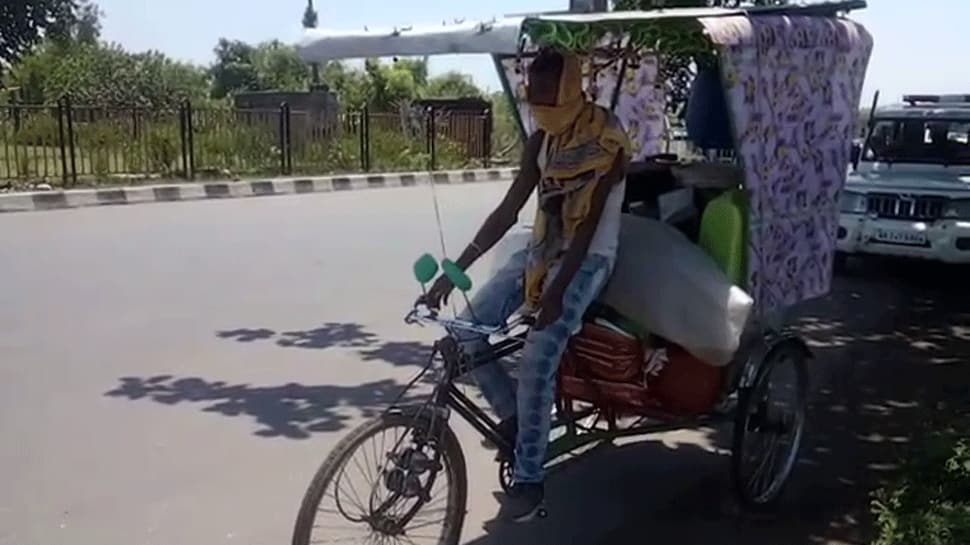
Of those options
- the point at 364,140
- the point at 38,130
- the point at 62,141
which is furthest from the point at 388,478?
the point at 364,140

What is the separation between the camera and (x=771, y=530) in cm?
435

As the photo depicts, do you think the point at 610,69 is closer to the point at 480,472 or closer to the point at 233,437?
the point at 480,472

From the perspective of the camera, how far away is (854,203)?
10.4 m

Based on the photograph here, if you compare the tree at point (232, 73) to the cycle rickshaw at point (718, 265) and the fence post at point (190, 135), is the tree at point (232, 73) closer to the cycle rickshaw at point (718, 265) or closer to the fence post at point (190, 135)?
the fence post at point (190, 135)

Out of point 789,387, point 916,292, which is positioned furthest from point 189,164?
point 789,387

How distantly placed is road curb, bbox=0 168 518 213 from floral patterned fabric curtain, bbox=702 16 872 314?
8.28m

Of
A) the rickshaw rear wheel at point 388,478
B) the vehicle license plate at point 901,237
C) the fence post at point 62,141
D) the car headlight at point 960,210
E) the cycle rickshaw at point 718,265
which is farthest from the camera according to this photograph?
the fence post at point 62,141

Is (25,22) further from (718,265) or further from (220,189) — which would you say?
(718,265)

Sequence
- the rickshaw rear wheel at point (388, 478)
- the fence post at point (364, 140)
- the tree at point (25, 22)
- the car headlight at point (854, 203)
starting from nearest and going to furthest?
Answer: the rickshaw rear wheel at point (388, 478) < the car headlight at point (854, 203) < the fence post at point (364, 140) < the tree at point (25, 22)

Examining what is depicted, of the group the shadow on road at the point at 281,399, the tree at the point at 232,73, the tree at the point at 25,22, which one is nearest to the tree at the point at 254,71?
the tree at the point at 232,73

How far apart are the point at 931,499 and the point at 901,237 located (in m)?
6.61

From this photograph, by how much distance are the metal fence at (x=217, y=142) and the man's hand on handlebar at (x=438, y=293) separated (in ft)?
31.8

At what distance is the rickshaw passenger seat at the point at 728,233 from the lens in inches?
169

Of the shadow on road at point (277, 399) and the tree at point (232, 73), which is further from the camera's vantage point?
the tree at point (232, 73)
